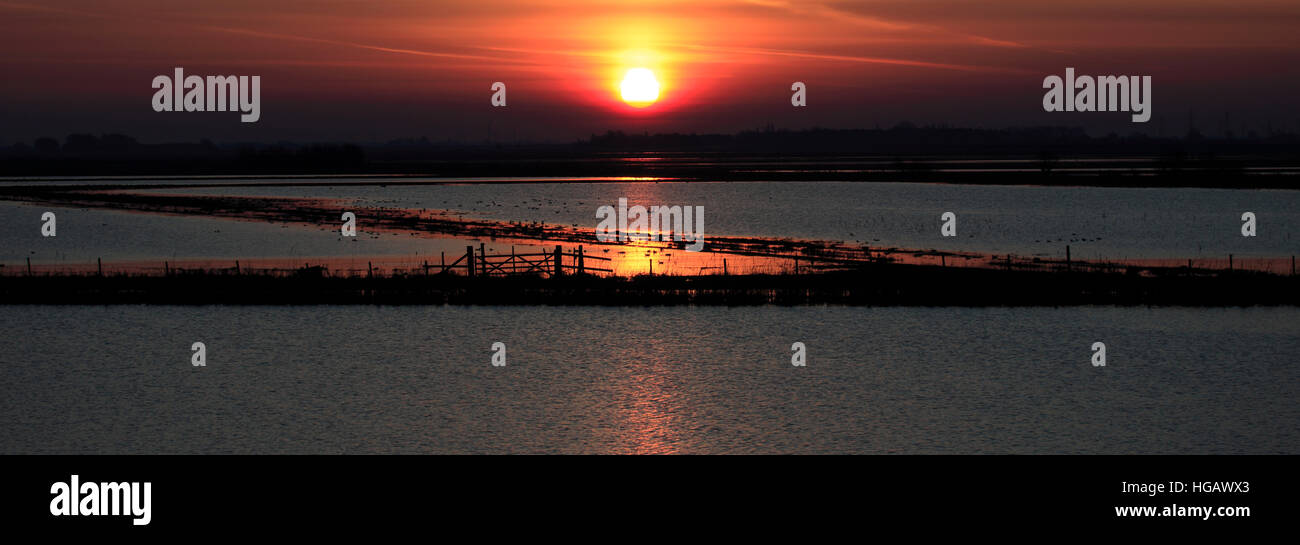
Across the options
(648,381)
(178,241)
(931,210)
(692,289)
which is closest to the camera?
(648,381)

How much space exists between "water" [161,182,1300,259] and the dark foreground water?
28.3 m

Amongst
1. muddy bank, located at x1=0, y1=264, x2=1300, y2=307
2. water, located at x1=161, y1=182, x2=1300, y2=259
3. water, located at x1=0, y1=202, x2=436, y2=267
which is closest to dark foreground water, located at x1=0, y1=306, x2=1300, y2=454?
muddy bank, located at x1=0, y1=264, x2=1300, y2=307

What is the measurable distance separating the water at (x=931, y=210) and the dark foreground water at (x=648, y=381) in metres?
28.3

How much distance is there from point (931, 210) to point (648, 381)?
8853cm

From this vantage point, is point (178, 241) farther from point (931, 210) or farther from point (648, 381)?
point (931, 210)

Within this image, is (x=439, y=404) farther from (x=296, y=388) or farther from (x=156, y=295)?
(x=156, y=295)

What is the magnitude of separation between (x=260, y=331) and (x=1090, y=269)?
1508 inches

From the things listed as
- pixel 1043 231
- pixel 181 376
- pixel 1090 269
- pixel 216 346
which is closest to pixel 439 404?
pixel 181 376

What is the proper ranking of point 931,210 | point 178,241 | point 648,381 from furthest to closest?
1. point 931,210
2. point 178,241
3. point 648,381

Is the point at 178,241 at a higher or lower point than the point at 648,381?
higher

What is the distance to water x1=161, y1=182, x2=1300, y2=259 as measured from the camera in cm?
8088

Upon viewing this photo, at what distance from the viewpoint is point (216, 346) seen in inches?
1746

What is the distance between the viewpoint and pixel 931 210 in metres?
120

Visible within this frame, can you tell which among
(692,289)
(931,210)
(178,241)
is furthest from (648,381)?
(931,210)
